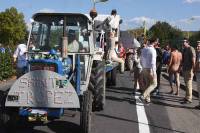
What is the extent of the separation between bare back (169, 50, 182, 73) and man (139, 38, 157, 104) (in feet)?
6.57

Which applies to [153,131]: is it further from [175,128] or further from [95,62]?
[95,62]

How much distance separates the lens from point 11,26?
87562mm

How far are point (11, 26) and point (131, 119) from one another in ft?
261

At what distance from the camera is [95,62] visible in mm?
10883

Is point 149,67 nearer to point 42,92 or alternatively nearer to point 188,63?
point 188,63

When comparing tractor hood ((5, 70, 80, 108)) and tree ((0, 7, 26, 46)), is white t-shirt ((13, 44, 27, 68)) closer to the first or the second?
tractor hood ((5, 70, 80, 108))

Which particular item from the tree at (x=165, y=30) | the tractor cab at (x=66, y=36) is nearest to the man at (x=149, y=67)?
the tractor cab at (x=66, y=36)

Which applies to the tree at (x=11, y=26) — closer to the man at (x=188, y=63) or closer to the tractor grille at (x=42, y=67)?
the man at (x=188, y=63)

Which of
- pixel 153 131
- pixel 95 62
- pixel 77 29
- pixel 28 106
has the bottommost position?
pixel 153 131

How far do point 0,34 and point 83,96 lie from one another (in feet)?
265

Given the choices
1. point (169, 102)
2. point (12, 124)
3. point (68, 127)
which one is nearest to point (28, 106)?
point (12, 124)

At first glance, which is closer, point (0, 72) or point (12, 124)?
point (12, 124)

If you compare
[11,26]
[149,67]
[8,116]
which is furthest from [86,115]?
[11,26]

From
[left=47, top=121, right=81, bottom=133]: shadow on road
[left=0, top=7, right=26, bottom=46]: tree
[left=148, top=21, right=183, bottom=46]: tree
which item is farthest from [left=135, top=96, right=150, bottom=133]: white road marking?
[left=0, top=7, right=26, bottom=46]: tree
